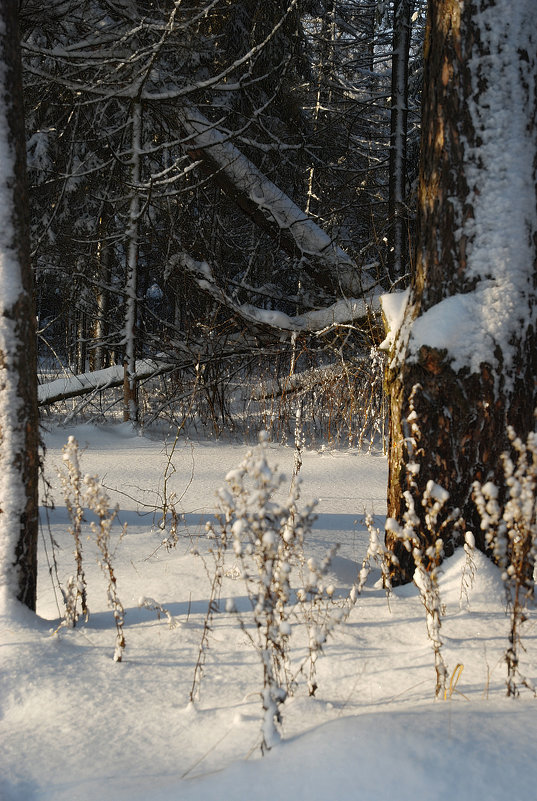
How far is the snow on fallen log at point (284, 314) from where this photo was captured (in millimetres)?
6875

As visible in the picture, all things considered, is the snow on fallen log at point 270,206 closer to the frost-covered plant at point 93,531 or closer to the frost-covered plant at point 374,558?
the frost-covered plant at point 374,558

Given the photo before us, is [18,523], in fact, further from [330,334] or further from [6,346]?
Result: [330,334]

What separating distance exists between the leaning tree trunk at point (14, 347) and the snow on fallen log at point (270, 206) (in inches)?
197

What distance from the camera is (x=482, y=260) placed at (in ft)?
8.66

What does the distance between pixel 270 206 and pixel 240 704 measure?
6117mm

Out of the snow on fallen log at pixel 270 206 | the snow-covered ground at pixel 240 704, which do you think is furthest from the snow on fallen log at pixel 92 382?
the snow-covered ground at pixel 240 704

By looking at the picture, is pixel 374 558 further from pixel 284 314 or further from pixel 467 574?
pixel 284 314

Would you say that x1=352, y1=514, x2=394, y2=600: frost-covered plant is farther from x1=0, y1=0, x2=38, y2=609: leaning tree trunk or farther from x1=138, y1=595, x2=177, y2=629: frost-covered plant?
x1=0, y1=0, x2=38, y2=609: leaning tree trunk

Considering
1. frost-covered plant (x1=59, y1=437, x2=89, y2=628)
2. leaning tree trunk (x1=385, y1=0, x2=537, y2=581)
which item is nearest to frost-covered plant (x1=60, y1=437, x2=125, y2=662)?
frost-covered plant (x1=59, y1=437, x2=89, y2=628)

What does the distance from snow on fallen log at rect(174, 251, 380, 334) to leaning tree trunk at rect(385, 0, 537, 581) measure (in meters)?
3.99

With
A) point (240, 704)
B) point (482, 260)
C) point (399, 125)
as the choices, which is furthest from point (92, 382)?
point (240, 704)

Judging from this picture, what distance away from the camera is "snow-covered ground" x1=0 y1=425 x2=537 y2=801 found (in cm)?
142

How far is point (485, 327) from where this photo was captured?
2.62 metres

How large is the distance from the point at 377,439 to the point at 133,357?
3.09 meters
